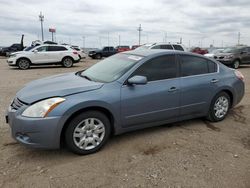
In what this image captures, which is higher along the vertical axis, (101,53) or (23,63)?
(101,53)

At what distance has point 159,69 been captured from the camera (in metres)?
4.30

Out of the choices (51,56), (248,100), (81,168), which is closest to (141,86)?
(81,168)

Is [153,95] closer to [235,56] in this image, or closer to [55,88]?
[55,88]

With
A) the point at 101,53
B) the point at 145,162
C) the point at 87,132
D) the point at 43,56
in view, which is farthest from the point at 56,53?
the point at 101,53

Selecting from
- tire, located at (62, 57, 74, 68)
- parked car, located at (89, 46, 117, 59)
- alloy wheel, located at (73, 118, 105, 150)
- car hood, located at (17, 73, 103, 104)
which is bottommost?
alloy wheel, located at (73, 118, 105, 150)

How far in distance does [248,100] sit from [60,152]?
5.48 metres

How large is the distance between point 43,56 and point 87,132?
13.6 meters

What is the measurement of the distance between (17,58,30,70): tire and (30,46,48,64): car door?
36 cm

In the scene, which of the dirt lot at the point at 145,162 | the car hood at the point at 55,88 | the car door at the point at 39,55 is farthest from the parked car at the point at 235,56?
the car hood at the point at 55,88

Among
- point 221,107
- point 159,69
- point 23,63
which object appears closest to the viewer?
point 159,69

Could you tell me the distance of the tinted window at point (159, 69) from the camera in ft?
13.5

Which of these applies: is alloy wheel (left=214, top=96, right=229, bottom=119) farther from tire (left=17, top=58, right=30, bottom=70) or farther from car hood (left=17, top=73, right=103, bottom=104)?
tire (left=17, top=58, right=30, bottom=70)

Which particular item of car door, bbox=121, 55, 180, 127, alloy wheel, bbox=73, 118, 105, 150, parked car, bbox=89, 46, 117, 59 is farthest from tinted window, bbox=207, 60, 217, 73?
parked car, bbox=89, 46, 117, 59

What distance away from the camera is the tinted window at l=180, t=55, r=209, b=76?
4562mm
